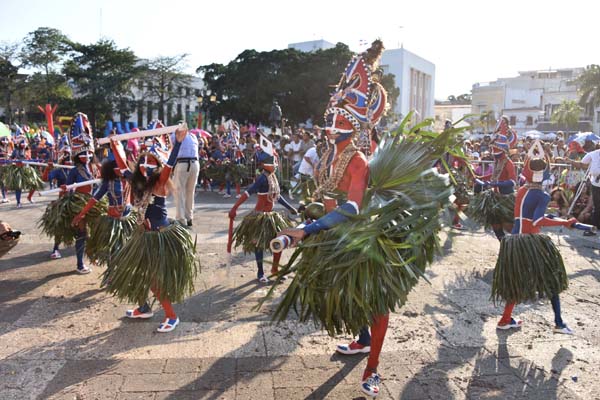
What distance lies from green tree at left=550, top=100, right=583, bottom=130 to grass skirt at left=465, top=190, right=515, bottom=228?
47.5m

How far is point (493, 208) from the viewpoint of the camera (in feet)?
24.6

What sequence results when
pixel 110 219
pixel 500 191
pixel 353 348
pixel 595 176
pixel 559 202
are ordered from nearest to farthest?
1. pixel 353 348
2. pixel 110 219
3. pixel 500 191
4. pixel 595 176
5. pixel 559 202

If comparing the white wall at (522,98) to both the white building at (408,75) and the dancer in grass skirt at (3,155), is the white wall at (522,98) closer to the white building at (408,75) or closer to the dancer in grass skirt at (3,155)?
the white building at (408,75)

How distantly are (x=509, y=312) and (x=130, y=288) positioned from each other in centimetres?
363

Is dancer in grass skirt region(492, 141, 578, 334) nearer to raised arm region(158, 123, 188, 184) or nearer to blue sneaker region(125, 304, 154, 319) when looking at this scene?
raised arm region(158, 123, 188, 184)

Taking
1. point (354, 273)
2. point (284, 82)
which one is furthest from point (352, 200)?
point (284, 82)

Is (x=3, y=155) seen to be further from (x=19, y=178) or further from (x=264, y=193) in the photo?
(x=264, y=193)

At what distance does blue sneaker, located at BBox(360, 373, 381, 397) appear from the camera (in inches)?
134

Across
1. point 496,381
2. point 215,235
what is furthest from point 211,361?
point 215,235

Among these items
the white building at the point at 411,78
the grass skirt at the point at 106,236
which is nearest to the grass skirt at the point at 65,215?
the grass skirt at the point at 106,236

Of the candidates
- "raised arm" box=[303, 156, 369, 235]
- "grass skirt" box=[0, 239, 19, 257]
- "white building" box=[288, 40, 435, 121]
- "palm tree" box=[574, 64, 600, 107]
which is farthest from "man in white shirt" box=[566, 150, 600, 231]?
"white building" box=[288, 40, 435, 121]

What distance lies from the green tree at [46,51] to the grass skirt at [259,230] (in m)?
42.9

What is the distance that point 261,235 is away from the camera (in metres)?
6.04

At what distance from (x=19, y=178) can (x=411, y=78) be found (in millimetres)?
67898
